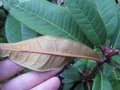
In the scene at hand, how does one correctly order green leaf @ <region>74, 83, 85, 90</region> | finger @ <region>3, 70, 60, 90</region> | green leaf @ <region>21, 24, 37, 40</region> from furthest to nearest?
green leaf @ <region>74, 83, 85, 90</region> < green leaf @ <region>21, 24, 37, 40</region> < finger @ <region>3, 70, 60, 90</region>

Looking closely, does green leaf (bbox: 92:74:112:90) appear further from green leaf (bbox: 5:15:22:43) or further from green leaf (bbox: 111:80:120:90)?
green leaf (bbox: 5:15:22:43)

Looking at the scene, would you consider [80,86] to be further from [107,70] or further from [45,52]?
[45,52]

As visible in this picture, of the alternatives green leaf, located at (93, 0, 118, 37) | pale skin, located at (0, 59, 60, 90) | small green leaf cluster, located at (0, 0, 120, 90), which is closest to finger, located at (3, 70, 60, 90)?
pale skin, located at (0, 59, 60, 90)

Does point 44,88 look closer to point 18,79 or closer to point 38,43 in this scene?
point 18,79

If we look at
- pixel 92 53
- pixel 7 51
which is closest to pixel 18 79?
pixel 7 51

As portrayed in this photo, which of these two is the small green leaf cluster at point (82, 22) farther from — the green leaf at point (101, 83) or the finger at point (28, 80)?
the finger at point (28, 80)
